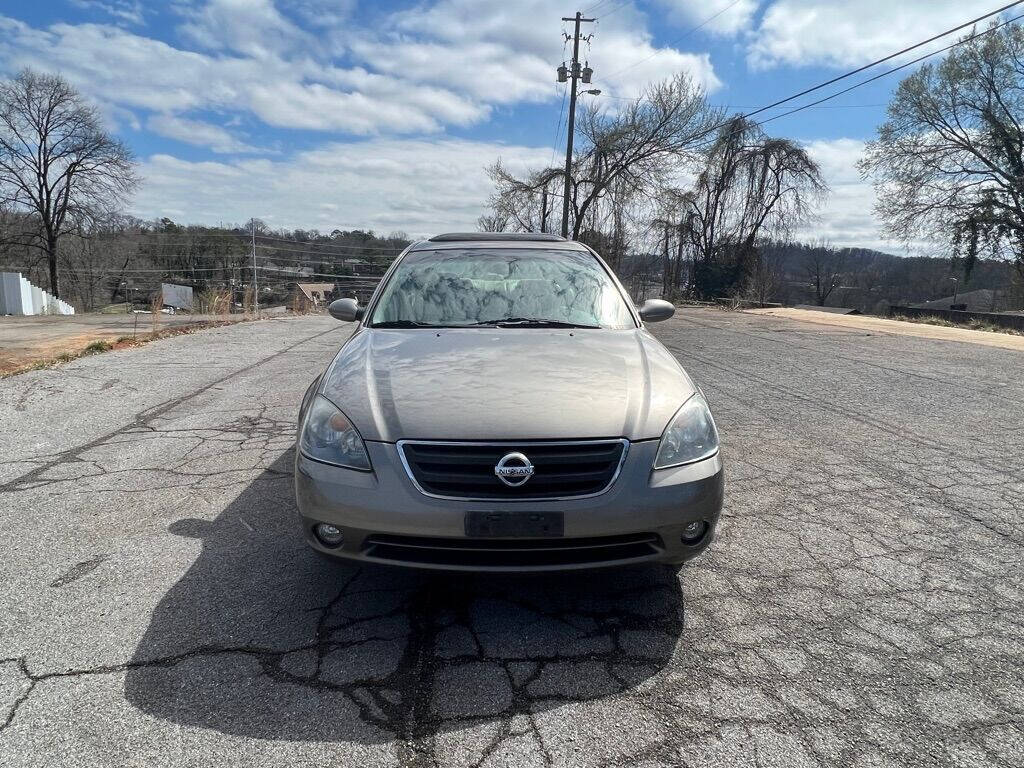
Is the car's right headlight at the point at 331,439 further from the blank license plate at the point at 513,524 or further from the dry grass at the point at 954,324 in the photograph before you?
the dry grass at the point at 954,324

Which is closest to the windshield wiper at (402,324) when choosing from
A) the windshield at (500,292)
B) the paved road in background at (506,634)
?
the windshield at (500,292)

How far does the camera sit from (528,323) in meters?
3.52


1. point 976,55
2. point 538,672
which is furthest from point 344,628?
point 976,55

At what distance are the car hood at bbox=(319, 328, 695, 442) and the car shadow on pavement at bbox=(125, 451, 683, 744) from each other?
56cm

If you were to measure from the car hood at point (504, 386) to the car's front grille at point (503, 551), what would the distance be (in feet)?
1.24

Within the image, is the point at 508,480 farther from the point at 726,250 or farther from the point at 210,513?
the point at 726,250

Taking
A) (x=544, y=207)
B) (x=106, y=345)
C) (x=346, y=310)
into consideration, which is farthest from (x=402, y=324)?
(x=544, y=207)

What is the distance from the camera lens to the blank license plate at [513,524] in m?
2.22

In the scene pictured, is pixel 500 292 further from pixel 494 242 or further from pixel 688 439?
pixel 688 439

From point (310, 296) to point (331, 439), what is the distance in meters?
21.3

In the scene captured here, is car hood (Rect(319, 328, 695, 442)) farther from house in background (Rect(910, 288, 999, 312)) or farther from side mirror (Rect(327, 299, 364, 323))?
house in background (Rect(910, 288, 999, 312))

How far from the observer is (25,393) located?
6.48m

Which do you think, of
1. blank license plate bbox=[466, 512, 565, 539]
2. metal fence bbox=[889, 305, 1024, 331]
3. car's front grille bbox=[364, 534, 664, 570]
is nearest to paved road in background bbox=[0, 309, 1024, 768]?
car's front grille bbox=[364, 534, 664, 570]

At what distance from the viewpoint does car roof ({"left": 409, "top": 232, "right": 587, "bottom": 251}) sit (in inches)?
175
